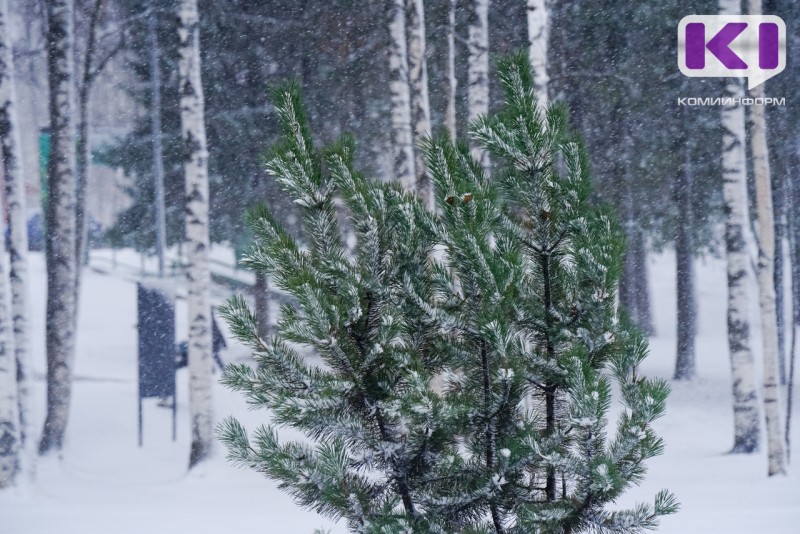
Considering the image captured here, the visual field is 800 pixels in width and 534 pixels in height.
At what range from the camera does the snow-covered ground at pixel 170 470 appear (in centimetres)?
368

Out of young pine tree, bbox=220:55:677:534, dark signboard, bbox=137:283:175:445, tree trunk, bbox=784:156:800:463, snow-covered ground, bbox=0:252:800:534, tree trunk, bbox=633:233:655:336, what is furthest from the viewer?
tree trunk, bbox=633:233:655:336

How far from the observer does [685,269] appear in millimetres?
5484

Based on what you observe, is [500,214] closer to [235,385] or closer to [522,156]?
[522,156]

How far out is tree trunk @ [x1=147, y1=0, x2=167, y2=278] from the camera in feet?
15.4

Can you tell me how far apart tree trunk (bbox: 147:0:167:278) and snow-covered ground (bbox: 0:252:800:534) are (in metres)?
0.23

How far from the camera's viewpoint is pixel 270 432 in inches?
62.4

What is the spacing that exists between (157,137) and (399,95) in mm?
1523

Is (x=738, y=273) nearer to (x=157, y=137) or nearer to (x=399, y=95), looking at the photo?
(x=399, y=95)

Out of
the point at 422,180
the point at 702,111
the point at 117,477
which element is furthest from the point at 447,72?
the point at 117,477

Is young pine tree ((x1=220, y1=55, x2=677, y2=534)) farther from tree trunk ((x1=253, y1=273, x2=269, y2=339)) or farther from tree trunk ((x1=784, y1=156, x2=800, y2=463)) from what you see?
tree trunk ((x1=784, y1=156, x2=800, y2=463))

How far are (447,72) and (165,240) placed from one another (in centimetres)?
208

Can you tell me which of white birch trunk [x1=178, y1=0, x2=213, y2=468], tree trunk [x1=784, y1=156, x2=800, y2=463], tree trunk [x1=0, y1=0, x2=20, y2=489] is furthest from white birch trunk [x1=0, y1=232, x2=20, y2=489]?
tree trunk [x1=784, y1=156, x2=800, y2=463]

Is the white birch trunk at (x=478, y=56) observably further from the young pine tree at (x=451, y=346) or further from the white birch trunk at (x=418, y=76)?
the young pine tree at (x=451, y=346)

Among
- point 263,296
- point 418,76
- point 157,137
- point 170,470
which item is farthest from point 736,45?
point 170,470
